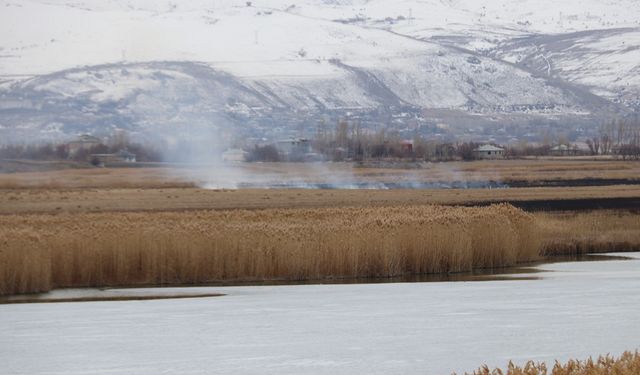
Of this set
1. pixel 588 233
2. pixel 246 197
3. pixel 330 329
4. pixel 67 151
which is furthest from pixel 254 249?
pixel 67 151

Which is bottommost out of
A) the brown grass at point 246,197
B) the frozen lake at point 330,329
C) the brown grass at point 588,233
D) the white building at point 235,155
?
the white building at point 235,155

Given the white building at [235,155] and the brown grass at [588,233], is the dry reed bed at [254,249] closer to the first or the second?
the brown grass at [588,233]

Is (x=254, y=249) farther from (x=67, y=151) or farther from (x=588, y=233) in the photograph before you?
(x=67, y=151)

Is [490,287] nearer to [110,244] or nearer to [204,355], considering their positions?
[110,244]

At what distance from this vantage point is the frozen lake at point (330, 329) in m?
24.7

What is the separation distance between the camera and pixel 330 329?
29.2 m

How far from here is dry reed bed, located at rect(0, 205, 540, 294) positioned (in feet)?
130

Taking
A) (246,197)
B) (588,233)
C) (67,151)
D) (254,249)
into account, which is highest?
(254,249)

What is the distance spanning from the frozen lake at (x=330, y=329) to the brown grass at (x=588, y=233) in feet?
44.7

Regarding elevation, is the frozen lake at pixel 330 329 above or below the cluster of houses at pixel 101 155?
above

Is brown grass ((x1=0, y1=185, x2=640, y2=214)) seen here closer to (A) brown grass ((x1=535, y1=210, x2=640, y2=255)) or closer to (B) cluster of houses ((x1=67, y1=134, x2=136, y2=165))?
(A) brown grass ((x1=535, y1=210, x2=640, y2=255))

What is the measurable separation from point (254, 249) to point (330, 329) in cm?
1299

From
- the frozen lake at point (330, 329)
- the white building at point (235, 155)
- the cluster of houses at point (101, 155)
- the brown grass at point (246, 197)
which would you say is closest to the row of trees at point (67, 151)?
the cluster of houses at point (101, 155)

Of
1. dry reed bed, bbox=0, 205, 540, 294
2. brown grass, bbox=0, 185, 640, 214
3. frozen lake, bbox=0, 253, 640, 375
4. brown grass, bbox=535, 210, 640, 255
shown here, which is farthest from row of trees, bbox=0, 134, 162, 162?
frozen lake, bbox=0, 253, 640, 375
